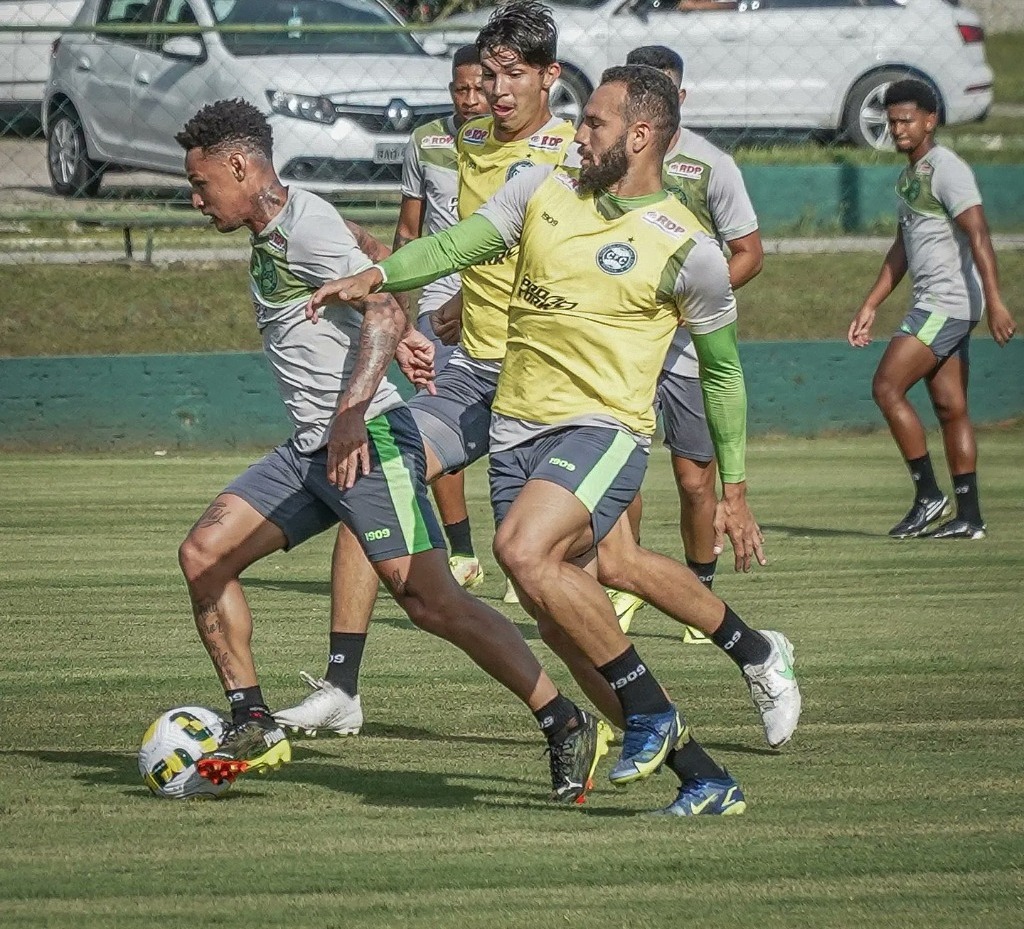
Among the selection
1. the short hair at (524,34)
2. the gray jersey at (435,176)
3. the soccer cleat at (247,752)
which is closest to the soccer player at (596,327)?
the soccer cleat at (247,752)

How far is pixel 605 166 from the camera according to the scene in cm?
568

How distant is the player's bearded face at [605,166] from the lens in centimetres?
567

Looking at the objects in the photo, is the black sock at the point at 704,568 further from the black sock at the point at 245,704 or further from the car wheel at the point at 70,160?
the car wheel at the point at 70,160

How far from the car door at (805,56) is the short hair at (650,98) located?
11135 millimetres

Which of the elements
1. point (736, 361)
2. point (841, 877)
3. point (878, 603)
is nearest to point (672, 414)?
point (878, 603)

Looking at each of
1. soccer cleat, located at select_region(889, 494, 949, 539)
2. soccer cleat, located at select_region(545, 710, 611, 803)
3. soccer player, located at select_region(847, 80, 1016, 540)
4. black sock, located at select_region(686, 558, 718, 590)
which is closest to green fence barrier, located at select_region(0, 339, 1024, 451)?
soccer player, located at select_region(847, 80, 1016, 540)

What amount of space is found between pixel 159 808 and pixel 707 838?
62.2 inches

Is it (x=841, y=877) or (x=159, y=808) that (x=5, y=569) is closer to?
(x=159, y=808)

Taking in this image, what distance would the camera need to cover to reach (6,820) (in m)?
5.39

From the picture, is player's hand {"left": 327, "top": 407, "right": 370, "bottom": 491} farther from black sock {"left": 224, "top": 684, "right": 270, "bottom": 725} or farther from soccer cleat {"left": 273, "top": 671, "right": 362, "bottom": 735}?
soccer cleat {"left": 273, "top": 671, "right": 362, "bottom": 735}

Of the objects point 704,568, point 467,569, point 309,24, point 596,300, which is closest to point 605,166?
point 596,300

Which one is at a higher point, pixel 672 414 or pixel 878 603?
pixel 672 414

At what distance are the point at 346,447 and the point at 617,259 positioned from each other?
0.99 m

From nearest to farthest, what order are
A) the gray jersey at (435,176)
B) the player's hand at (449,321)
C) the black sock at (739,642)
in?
1. the black sock at (739,642)
2. the player's hand at (449,321)
3. the gray jersey at (435,176)
